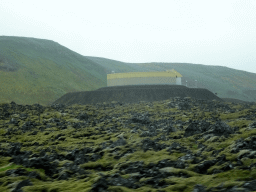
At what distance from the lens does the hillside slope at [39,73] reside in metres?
114

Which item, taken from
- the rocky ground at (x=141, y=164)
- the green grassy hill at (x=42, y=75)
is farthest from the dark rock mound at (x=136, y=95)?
the rocky ground at (x=141, y=164)

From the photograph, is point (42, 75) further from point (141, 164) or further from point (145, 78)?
point (141, 164)

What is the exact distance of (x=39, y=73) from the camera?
14338cm

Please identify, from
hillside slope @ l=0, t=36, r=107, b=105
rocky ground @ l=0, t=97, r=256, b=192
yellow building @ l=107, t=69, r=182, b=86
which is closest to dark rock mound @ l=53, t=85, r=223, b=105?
yellow building @ l=107, t=69, r=182, b=86

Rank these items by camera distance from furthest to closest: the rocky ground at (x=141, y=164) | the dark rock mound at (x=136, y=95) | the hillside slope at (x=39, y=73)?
the hillside slope at (x=39, y=73) → the dark rock mound at (x=136, y=95) → the rocky ground at (x=141, y=164)

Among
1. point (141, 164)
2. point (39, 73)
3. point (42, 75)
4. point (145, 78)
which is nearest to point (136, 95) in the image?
point (145, 78)

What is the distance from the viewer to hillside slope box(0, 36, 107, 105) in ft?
374

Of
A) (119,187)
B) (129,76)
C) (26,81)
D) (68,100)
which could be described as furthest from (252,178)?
(26,81)

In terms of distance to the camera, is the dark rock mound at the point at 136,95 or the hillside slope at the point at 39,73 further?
the hillside slope at the point at 39,73

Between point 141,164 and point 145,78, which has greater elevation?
point 145,78

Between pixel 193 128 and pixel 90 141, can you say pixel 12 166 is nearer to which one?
pixel 90 141

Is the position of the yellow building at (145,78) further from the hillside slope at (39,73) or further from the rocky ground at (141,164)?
the rocky ground at (141,164)

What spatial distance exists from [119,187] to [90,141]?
1363cm

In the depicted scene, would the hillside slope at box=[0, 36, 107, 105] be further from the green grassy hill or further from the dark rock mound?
the dark rock mound
